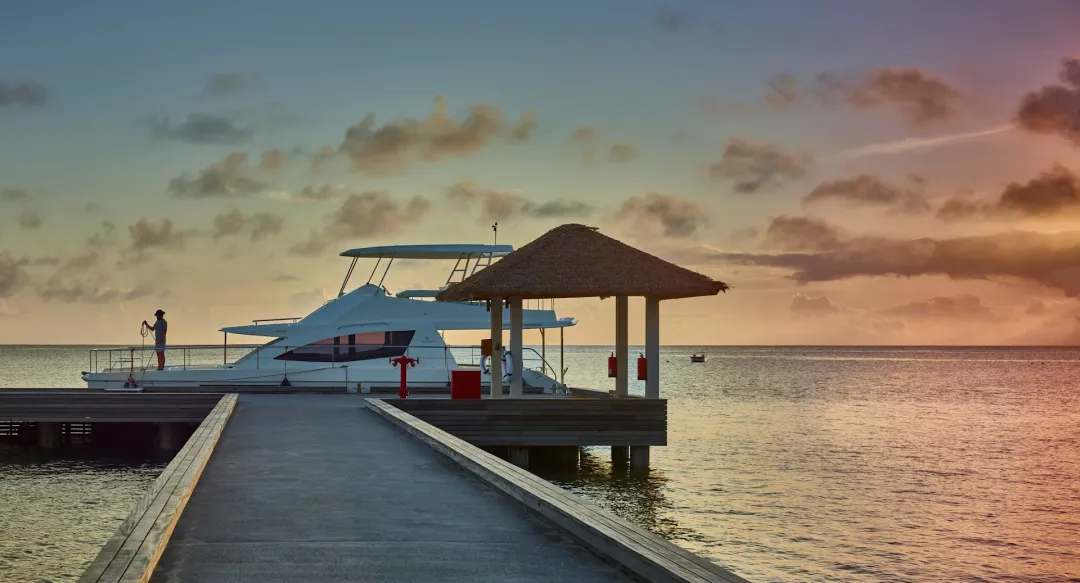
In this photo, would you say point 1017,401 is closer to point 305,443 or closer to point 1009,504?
point 1009,504

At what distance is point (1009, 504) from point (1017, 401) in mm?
51877

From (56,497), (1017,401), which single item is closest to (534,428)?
(56,497)

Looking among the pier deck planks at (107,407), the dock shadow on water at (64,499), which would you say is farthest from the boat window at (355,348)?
the pier deck planks at (107,407)

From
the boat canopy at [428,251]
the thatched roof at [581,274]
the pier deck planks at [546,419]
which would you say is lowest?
the pier deck planks at [546,419]

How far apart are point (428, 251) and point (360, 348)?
3.54 metres

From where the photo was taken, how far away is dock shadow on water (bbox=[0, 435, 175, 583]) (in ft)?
48.4

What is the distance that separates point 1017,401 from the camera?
233ft

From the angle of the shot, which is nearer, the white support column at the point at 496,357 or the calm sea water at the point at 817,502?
the calm sea water at the point at 817,502

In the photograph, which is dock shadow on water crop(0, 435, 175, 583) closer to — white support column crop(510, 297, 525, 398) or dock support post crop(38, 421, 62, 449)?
dock support post crop(38, 421, 62, 449)

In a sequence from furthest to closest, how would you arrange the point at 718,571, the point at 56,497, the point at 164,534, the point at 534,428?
the point at 534,428 < the point at 56,497 < the point at 164,534 < the point at 718,571

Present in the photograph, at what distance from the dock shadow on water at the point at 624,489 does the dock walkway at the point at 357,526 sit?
5.98 metres

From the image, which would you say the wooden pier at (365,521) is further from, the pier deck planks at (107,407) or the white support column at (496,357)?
the pier deck planks at (107,407)

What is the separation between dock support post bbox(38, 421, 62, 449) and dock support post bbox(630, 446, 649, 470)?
14177mm

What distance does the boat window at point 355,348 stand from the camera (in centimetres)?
3119
